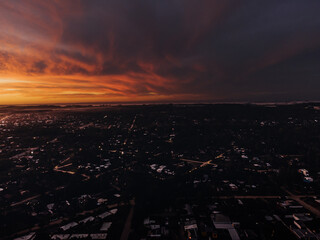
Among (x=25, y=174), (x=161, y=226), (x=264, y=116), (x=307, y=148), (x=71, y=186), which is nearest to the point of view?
(x=161, y=226)

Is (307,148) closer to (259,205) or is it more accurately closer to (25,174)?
(259,205)

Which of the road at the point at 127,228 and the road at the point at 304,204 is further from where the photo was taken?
the road at the point at 304,204

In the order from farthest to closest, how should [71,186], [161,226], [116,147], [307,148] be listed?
[116,147] < [307,148] < [71,186] < [161,226]

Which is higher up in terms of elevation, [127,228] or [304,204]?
[127,228]

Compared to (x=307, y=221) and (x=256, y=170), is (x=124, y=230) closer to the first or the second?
(x=307, y=221)

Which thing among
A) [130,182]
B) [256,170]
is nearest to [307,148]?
[256,170]

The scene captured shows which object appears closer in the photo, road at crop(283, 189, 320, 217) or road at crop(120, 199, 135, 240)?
road at crop(120, 199, 135, 240)

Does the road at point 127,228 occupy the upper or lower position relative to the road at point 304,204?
upper

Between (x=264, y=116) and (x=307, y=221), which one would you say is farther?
(x=264, y=116)

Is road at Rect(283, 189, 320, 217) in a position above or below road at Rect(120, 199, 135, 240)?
below

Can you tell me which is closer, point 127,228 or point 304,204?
point 127,228
